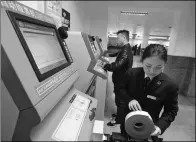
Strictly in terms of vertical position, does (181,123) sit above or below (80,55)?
below

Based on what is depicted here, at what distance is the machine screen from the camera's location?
518mm

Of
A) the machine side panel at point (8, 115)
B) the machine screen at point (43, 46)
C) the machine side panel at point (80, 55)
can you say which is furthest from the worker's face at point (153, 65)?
the machine side panel at point (8, 115)

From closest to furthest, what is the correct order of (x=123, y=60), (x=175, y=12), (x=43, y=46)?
1. (x=43, y=46)
2. (x=123, y=60)
3. (x=175, y=12)

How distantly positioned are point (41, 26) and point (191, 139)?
2594 millimetres

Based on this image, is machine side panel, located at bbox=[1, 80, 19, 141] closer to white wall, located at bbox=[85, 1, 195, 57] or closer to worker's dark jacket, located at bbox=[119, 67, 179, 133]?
worker's dark jacket, located at bbox=[119, 67, 179, 133]

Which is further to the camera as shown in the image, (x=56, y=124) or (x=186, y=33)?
(x=186, y=33)

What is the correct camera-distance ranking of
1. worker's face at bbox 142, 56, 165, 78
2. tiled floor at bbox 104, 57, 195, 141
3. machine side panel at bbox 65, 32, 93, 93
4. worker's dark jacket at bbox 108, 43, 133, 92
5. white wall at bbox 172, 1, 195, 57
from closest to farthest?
worker's face at bbox 142, 56, 165, 78, machine side panel at bbox 65, 32, 93, 93, tiled floor at bbox 104, 57, 195, 141, worker's dark jacket at bbox 108, 43, 133, 92, white wall at bbox 172, 1, 195, 57

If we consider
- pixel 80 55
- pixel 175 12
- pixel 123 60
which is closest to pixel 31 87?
pixel 80 55

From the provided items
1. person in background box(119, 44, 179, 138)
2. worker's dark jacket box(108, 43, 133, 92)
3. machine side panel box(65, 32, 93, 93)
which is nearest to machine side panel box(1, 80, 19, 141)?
machine side panel box(65, 32, 93, 93)

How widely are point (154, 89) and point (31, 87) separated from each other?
938mm

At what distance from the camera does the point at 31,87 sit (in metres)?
0.42

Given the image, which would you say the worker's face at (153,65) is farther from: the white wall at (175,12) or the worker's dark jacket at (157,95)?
the white wall at (175,12)

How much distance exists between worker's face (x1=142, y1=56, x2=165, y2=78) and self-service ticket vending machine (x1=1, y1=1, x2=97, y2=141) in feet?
1.89

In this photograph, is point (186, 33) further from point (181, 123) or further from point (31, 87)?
point (31, 87)
